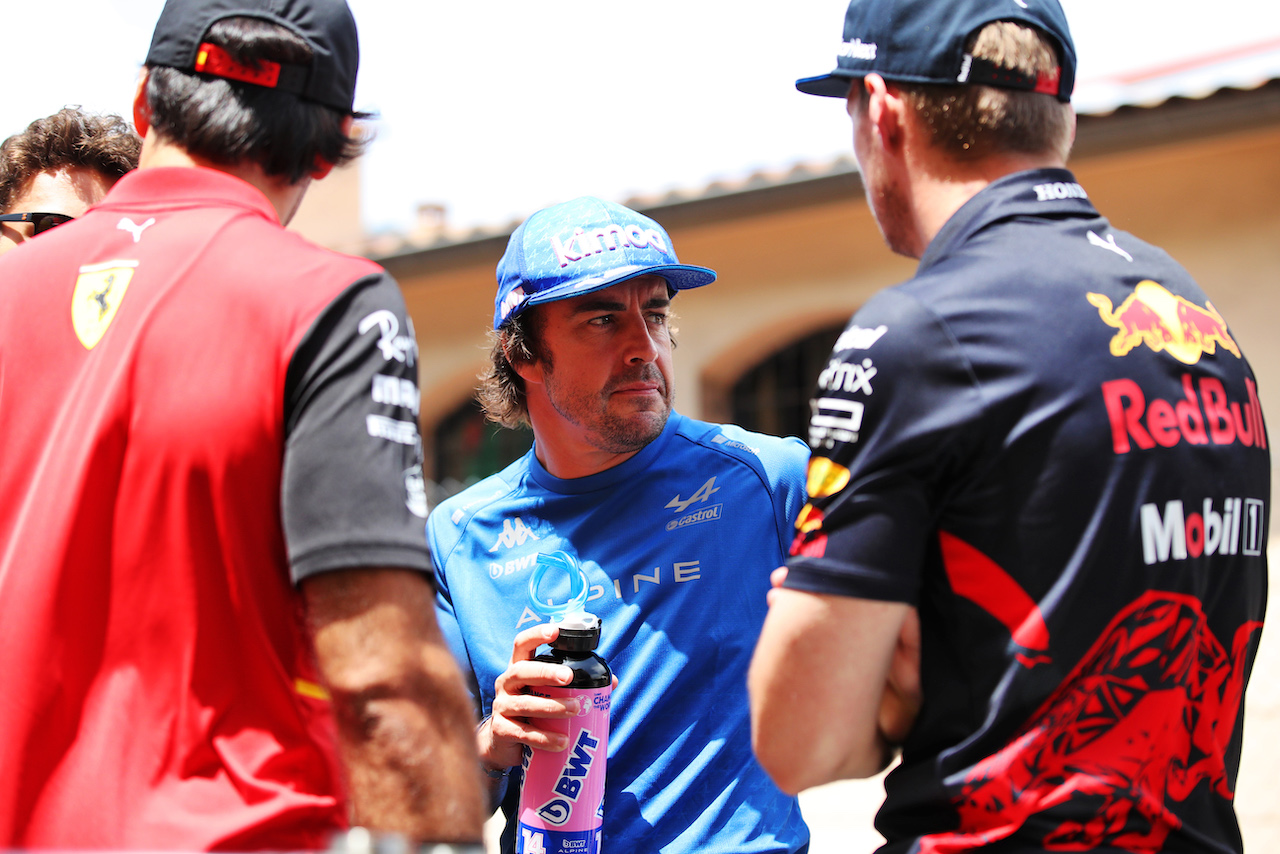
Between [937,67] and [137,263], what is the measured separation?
1171 millimetres

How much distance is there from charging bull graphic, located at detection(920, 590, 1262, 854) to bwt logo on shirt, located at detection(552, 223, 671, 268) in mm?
1566

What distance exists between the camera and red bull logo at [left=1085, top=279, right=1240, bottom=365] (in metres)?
1.50

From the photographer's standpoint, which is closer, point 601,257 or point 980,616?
point 980,616

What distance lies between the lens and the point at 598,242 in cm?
268

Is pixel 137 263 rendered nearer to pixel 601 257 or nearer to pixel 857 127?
pixel 857 127


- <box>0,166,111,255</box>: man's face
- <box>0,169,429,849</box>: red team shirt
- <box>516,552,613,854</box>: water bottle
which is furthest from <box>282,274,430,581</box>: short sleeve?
<box>0,166,111,255</box>: man's face

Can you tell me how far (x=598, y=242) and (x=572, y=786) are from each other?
129 centimetres

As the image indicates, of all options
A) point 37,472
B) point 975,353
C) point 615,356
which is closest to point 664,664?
point 615,356

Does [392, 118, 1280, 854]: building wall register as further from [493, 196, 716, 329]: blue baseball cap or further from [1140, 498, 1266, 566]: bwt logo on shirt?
[1140, 498, 1266, 566]: bwt logo on shirt

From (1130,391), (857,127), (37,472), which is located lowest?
(37,472)

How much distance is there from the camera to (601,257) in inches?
105

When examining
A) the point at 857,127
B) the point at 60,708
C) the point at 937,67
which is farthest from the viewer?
the point at 857,127

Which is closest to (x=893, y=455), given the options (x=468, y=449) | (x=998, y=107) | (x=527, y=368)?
(x=998, y=107)

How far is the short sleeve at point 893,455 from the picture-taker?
1444mm
